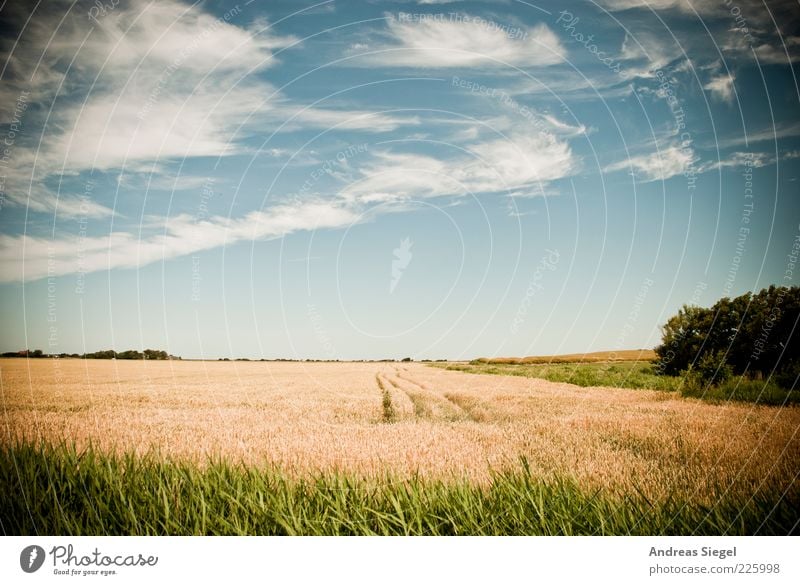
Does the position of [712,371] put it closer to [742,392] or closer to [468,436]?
[742,392]

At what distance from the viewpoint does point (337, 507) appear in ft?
13.3

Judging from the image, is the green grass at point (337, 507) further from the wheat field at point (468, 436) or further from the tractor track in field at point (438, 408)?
the tractor track in field at point (438, 408)

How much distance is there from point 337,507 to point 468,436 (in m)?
5.26

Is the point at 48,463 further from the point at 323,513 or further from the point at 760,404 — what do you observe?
the point at 760,404

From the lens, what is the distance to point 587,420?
10.7 metres

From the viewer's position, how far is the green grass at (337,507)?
3957 millimetres

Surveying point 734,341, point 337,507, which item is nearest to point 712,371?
point 734,341

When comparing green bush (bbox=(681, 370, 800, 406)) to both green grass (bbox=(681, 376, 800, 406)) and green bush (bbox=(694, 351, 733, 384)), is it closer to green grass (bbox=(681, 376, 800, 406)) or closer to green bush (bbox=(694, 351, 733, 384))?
→ green grass (bbox=(681, 376, 800, 406))

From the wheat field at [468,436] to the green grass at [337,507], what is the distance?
0.75 feet

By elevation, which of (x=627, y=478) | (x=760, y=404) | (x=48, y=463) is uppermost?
(x=48, y=463)

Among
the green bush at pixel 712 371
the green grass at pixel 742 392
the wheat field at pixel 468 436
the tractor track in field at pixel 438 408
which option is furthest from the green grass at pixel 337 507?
the green bush at pixel 712 371
